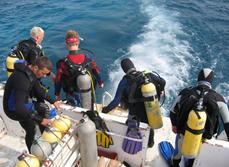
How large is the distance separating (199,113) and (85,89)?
1.95m

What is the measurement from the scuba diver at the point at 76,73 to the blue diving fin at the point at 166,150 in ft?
4.43

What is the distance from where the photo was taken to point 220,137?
5156 millimetres

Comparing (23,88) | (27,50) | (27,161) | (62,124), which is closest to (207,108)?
(62,124)

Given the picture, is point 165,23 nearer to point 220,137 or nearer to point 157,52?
point 157,52

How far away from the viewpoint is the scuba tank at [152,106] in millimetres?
4367

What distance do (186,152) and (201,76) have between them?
1.01 metres

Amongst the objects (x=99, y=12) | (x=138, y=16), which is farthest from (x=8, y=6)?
(x=138, y=16)

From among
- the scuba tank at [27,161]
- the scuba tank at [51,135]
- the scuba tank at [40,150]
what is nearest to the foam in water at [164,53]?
the scuba tank at [51,135]

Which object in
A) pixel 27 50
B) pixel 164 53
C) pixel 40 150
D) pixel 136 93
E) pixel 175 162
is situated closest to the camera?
pixel 40 150

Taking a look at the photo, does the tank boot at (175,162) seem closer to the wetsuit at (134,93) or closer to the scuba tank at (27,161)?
the wetsuit at (134,93)

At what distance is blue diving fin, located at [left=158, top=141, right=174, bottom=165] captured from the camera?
4938 mm

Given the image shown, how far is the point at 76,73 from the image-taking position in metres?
5.02

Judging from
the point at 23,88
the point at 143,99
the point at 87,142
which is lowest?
the point at 87,142

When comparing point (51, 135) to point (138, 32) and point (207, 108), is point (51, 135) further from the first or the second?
point (138, 32)
